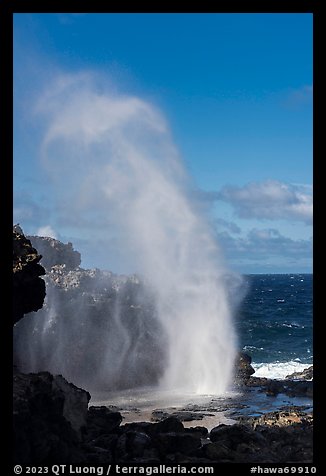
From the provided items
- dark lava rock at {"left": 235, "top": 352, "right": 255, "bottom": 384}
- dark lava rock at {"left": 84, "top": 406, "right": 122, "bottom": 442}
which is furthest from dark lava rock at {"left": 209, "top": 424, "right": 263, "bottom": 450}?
dark lava rock at {"left": 235, "top": 352, "right": 255, "bottom": 384}

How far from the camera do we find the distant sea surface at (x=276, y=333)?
50531 mm

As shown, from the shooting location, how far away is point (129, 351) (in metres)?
41.3

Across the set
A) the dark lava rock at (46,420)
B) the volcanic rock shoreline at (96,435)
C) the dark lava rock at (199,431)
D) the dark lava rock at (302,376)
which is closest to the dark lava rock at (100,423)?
the volcanic rock shoreline at (96,435)

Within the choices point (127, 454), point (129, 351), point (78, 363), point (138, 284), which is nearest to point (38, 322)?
point (78, 363)

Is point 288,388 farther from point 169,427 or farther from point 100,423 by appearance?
point 100,423

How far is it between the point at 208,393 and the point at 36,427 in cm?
2053

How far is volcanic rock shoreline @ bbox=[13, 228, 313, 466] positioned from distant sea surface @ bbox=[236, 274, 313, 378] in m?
23.5

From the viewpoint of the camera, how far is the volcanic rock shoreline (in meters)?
16.8

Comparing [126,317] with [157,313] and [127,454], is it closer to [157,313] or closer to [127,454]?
[157,313]

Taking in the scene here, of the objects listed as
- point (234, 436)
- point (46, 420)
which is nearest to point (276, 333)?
point (234, 436)

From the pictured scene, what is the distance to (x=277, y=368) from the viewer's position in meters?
47.9

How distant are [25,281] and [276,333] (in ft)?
184

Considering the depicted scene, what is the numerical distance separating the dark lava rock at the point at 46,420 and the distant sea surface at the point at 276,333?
2624 centimetres

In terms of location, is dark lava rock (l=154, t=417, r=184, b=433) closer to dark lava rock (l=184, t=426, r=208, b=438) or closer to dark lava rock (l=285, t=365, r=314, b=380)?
dark lava rock (l=184, t=426, r=208, b=438)
